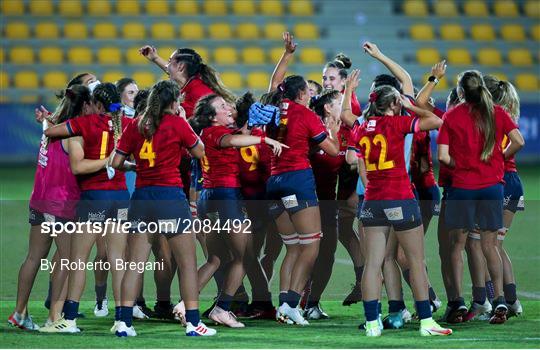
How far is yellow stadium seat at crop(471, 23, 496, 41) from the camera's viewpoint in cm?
2772

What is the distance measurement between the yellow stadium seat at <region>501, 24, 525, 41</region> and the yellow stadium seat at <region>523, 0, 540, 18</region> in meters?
0.56

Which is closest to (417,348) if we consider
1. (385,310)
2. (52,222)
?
(385,310)

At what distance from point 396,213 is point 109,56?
18.7 meters

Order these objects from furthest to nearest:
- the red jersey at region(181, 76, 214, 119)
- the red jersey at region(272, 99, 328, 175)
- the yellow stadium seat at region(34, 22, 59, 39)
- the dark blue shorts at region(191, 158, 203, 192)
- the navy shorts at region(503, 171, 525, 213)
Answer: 1. the yellow stadium seat at region(34, 22, 59, 39)
2. the red jersey at region(181, 76, 214, 119)
3. the dark blue shorts at region(191, 158, 203, 192)
4. the navy shorts at region(503, 171, 525, 213)
5. the red jersey at region(272, 99, 328, 175)

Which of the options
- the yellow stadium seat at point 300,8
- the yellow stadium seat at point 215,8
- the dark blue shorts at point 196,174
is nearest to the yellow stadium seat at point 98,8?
the yellow stadium seat at point 215,8

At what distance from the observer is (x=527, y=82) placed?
88.9 feet

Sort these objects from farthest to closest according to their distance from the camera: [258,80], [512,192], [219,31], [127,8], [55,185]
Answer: [127,8] → [219,31] → [258,80] → [512,192] → [55,185]

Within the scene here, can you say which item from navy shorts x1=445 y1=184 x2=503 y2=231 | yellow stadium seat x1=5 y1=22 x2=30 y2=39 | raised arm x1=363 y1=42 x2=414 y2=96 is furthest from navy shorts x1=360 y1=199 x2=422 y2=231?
yellow stadium seat x1=5 y1=22 x2=30 y2=39

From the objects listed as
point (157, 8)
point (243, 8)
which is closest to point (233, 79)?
point (243, 8)

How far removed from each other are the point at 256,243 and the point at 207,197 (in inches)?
32.0

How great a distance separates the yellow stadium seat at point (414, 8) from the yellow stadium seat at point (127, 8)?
21.9 feet

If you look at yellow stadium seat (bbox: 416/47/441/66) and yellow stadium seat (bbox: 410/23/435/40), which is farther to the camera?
yellow stadium seat (bbox: 410/23/435/40)

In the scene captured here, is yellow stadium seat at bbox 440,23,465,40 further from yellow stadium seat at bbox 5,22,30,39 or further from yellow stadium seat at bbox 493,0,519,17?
yellow stadium seat at bbox 5,22,30,39

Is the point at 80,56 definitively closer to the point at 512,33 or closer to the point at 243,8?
the point at 243,8
